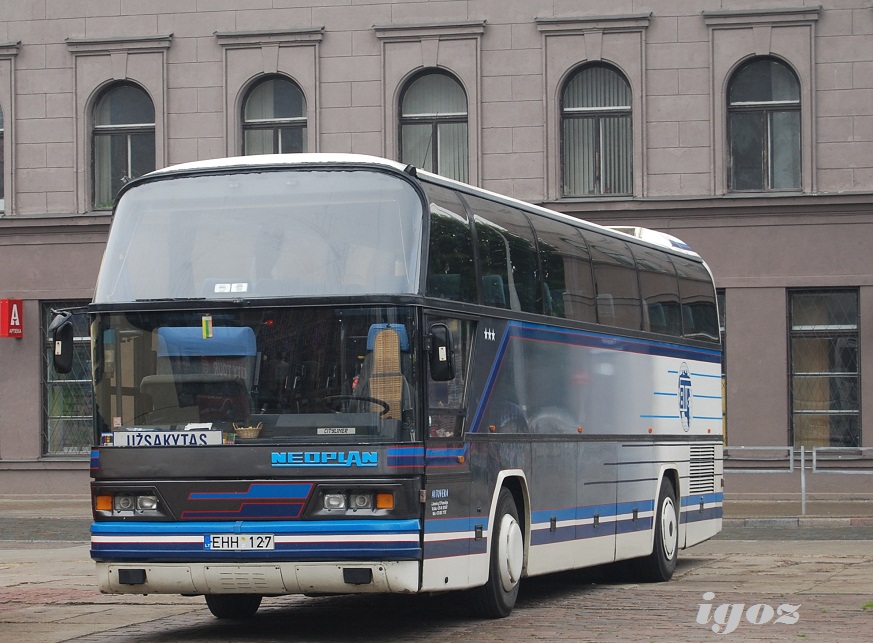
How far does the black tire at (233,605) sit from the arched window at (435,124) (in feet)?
59.3

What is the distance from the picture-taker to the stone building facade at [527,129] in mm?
28609

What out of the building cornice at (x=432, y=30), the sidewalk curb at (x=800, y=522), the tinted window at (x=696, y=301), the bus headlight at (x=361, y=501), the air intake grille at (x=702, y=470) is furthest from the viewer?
the building cornice at (x=432, y=30)

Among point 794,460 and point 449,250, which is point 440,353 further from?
point 794,460

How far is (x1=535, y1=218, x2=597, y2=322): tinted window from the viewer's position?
45.1ft

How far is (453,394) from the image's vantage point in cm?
1166

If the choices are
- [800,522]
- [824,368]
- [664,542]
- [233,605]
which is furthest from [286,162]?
[824,368]

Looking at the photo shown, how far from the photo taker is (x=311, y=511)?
10.9m

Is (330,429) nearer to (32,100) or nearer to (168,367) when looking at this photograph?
(168,367)

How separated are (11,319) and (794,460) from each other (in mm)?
14507

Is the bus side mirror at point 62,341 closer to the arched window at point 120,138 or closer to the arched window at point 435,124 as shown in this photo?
the arched window at point 435,124

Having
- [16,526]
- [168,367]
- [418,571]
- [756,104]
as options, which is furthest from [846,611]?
[756,104]

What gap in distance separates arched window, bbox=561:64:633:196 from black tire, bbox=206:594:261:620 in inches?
704

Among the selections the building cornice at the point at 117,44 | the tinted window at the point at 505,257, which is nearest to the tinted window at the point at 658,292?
the tinted window at the point at 505,257

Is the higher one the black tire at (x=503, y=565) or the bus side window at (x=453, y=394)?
the bus side window at (x=453, y=394)
